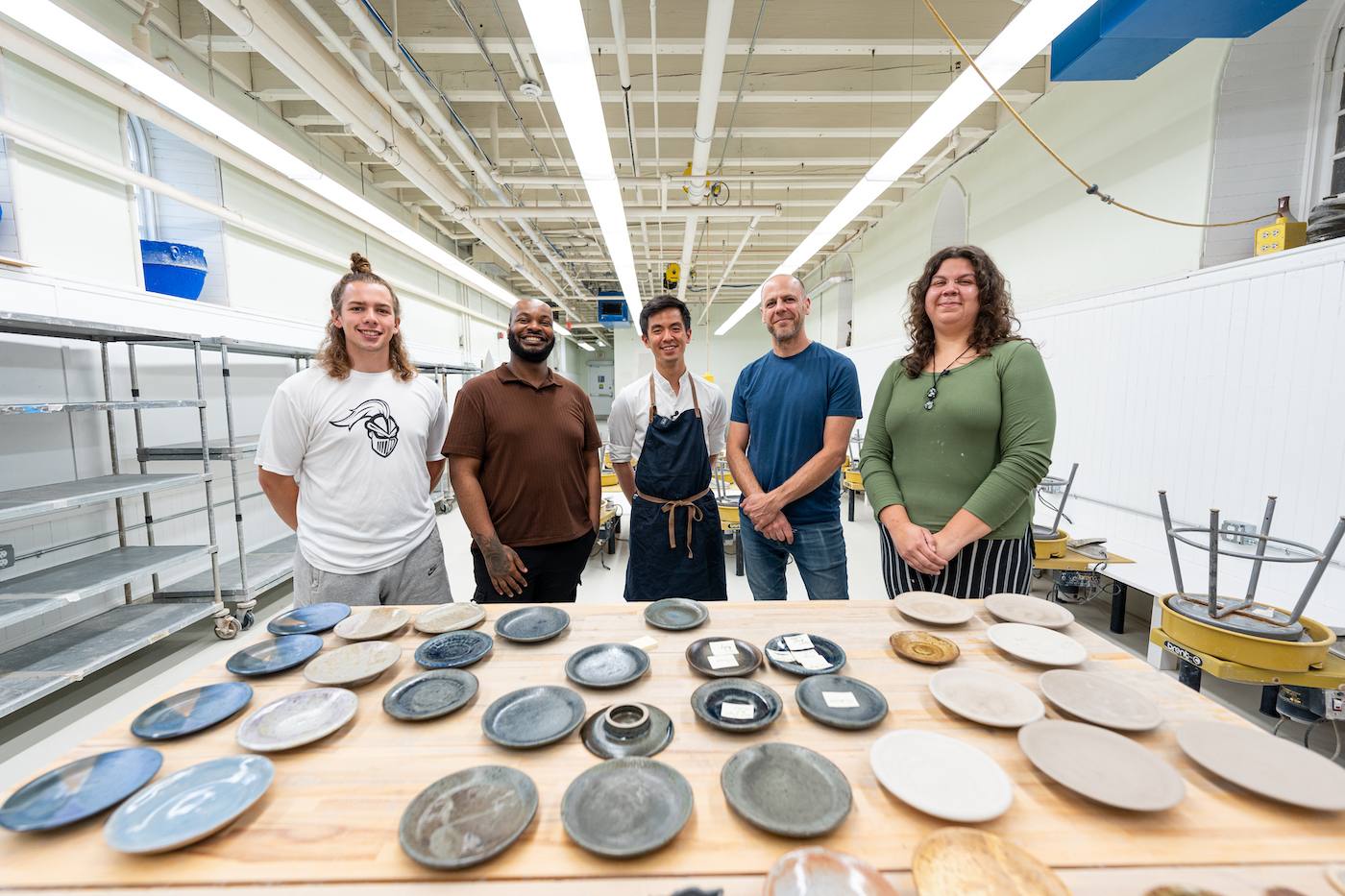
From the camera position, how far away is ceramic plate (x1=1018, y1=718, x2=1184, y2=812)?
71 centimetres

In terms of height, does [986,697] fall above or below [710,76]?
below

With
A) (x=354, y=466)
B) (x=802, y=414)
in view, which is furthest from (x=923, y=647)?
(x=354, y=466)

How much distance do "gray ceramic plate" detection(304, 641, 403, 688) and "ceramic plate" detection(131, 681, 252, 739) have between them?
109mm

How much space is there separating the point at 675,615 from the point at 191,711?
924 millimetres

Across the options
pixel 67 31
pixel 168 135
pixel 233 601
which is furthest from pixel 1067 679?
pixel 168 135

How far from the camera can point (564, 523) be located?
1.92 metres

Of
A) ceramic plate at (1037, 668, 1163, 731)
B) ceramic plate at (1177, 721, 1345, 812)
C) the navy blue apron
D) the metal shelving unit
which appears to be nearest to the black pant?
the navy blue apron

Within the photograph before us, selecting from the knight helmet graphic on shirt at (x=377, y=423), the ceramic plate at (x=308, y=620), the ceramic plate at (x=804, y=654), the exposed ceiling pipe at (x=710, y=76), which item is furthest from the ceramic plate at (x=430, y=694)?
the exposed ceiling pipe at (x=710, y=76)

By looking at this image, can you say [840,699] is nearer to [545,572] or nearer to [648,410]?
[545,572]

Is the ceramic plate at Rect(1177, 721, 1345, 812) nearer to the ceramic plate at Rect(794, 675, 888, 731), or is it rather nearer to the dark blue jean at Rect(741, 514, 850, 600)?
the ceramic plate at Rect(794, 675, 888, 731)

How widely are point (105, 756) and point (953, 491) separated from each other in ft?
6.21

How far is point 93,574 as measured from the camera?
279cm

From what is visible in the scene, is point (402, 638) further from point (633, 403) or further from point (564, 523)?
point (633, 403)

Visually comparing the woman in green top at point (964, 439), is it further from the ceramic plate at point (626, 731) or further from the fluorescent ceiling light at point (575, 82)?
the fluorescent ceiling light at point (575, 82)
